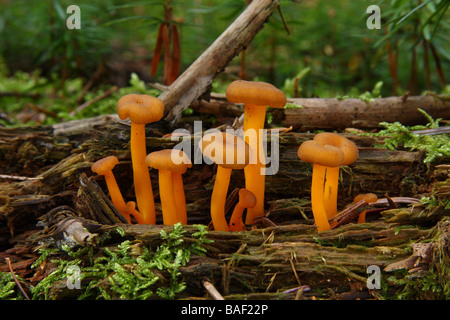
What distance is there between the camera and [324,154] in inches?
77.7

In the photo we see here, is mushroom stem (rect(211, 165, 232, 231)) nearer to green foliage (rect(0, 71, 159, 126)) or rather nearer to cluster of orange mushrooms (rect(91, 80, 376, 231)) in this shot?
cluster of orange mushrooms (rect(91, 80, 376, 231))

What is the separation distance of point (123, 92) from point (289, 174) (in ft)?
8.75

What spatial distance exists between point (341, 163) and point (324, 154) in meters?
0.14

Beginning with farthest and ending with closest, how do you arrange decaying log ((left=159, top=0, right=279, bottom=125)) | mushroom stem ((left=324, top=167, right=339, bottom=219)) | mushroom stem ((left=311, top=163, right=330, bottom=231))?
decaying log ((left=159, top=0, right=279, bottom=125))
mushroom stem ((left=324, top=167, right=339, bottom=219))
mushroom stem ((left=311, top=163, right=330, bottom=231))

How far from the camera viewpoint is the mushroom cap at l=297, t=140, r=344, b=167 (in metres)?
1.97

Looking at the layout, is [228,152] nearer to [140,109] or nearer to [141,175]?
[140,109]

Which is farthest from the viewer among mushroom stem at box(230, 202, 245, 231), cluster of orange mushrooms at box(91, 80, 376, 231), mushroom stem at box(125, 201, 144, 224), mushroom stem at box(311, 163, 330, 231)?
mushroom stem at box(125, 201, 144, 224)

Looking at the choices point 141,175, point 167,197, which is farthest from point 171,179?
point 141,175

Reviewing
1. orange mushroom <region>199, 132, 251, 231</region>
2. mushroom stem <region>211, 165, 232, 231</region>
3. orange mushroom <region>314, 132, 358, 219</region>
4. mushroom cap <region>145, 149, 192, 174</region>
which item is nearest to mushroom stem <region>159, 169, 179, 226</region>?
mushroom cap <region>145, 149, 192, 174</region>

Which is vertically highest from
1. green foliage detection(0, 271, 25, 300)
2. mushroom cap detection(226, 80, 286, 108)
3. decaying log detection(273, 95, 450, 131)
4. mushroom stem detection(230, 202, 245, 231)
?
mushroom cap detection(226, 80, 286, 108)

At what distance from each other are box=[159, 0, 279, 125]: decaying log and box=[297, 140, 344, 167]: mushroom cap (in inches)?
48.6

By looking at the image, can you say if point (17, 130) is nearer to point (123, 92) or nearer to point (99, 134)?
point (99, 134)

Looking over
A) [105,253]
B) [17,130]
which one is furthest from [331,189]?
[17,130]

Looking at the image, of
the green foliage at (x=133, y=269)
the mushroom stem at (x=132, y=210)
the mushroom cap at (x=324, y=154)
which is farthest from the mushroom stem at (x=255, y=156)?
the mushroom stem at (x=132, y=210)
